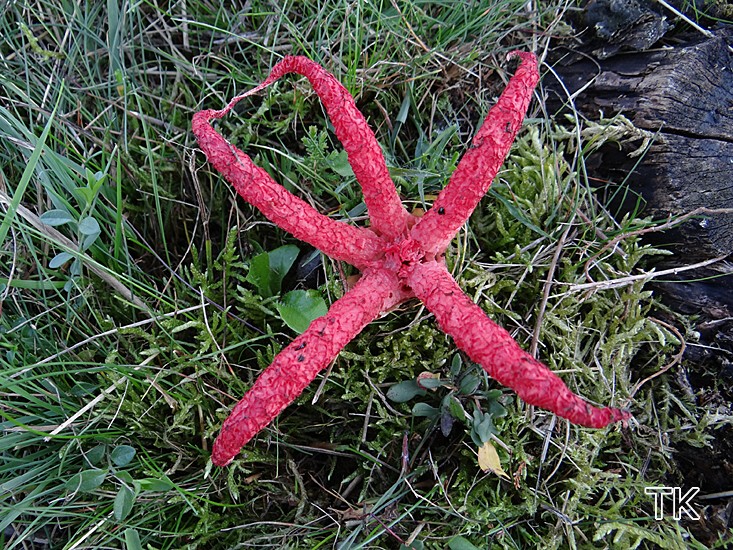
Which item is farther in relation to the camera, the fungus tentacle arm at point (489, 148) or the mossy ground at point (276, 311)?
the mossy ground at point (276, 311)

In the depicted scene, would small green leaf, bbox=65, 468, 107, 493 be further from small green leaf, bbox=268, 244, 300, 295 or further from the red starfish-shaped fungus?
small green leaf, bbox=268, 244, 300, 295

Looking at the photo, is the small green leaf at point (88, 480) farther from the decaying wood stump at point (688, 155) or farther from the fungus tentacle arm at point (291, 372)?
the decaying wood stump at point (688, 155)

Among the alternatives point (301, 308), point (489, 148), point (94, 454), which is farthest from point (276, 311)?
point (489, 148)

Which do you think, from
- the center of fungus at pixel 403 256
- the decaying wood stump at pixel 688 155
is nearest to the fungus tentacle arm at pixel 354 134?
the center of fungus at pixel 403 256

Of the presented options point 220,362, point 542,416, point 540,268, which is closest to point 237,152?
point 220,362

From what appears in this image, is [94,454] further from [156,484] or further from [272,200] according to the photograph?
[272,200]

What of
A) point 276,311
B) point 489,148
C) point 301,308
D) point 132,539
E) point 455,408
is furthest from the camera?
point 276,311
